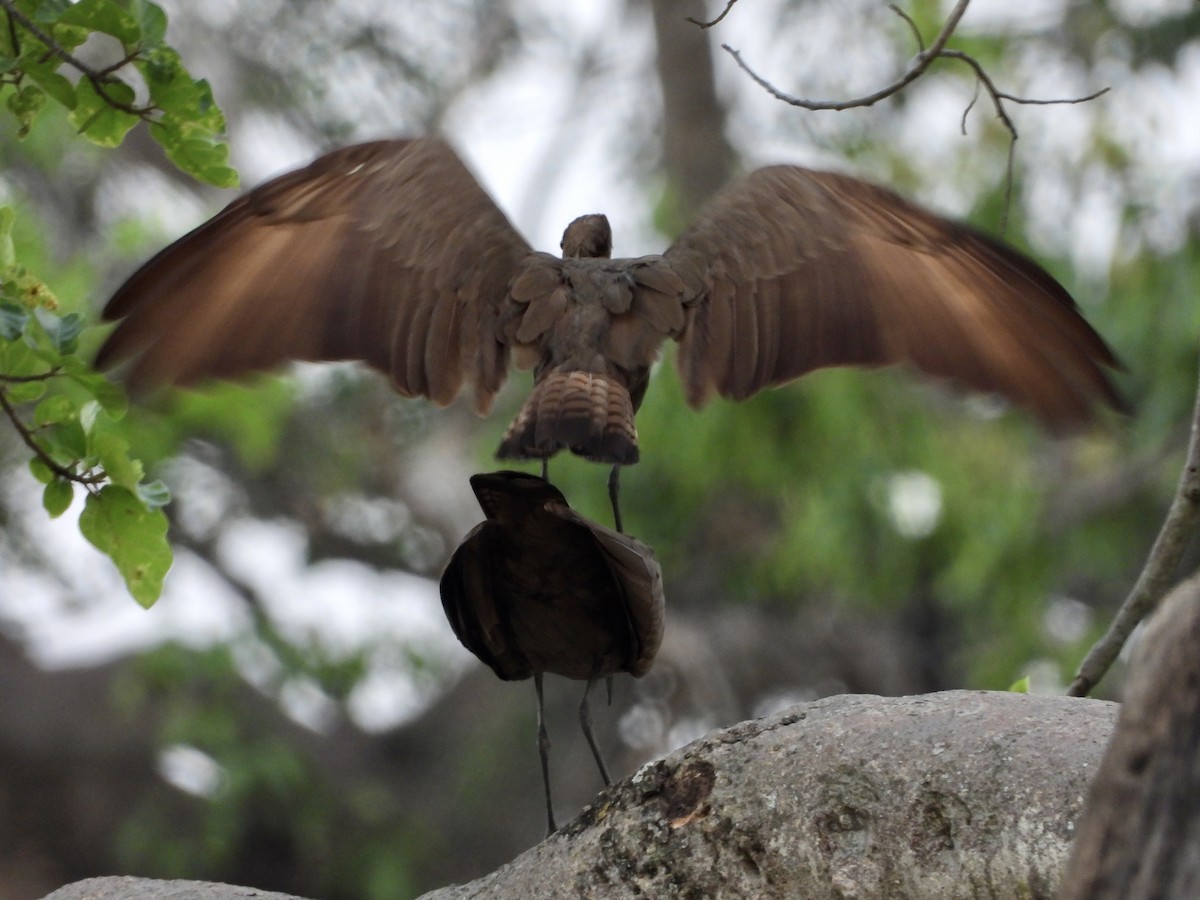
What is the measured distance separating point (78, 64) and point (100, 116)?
1.31ft

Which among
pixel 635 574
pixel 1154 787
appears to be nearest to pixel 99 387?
pixel 635 574

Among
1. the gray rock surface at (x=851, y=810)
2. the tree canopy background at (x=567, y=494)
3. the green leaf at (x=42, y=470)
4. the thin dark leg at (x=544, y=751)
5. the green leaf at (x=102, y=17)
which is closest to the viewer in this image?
the gray rock surface at (x=851, y=810)

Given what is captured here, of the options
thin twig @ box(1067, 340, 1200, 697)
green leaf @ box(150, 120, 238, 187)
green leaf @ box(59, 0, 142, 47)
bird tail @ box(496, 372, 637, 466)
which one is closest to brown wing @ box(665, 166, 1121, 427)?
thin twig @ box(1067, 340, 1200, 697)

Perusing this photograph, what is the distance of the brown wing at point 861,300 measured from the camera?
4.91m

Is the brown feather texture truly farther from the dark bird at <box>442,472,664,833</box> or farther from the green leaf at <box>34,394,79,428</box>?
the green leaf at <box>34,394,79,428</box>

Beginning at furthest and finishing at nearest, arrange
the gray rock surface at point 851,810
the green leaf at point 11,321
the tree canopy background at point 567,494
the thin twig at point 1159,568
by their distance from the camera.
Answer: the tree canopy background at point 567,494 < the thin twig at point 1159,568 < the green leaf at point 11,321 < the gray rock surface at point 851,810

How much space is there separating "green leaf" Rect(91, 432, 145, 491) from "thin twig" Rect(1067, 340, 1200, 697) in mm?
2570

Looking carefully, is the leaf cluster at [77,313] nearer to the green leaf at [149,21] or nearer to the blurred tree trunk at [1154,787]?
the green leaf at [149,21]

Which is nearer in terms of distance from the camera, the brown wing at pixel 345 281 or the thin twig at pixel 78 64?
the thin twig at pixel 78 64

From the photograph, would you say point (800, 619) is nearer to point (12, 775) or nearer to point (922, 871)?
point (12, 775)

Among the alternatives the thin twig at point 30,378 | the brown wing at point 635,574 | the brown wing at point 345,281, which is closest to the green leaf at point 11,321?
the thin twig at point 30,378

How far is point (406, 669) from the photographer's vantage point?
14.0m

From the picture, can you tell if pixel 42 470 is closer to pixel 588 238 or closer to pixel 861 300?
pixel 588 238

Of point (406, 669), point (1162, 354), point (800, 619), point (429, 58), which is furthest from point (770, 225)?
point (429, 58)
